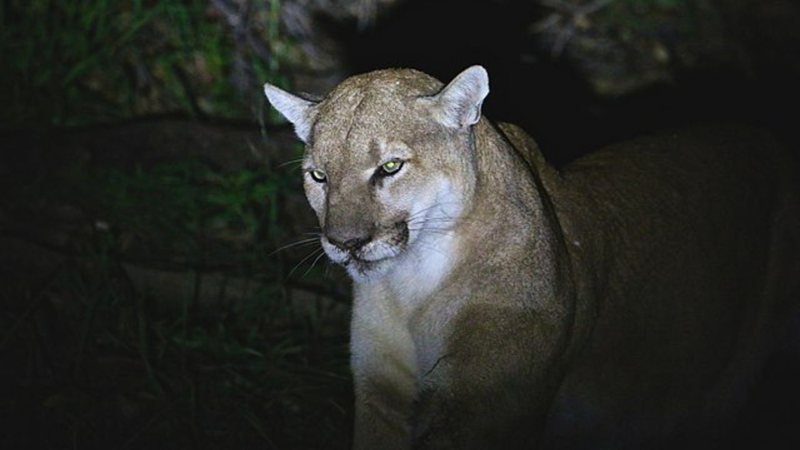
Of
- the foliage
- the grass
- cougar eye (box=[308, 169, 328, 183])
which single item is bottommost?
the grass

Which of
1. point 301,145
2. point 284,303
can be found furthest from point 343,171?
point 301,145

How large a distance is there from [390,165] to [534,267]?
2.21 ft

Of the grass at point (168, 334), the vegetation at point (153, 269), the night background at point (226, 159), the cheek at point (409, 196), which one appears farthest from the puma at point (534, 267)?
the vegetation at point (153, 269)

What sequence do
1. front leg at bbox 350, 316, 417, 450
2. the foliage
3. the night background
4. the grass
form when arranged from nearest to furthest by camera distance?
front leg at bbox 350, 316, 417, 450 < the grass < the night background < the foliage

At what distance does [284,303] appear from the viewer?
726 cm

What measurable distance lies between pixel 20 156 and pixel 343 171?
387cm

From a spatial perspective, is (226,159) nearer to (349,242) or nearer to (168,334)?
(168,334)

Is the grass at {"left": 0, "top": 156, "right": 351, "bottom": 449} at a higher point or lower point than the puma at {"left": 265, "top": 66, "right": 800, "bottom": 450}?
lower

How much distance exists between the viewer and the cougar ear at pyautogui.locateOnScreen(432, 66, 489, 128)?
4.84m

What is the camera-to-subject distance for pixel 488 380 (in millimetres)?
4906

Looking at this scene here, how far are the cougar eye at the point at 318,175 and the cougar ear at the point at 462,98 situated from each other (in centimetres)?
46

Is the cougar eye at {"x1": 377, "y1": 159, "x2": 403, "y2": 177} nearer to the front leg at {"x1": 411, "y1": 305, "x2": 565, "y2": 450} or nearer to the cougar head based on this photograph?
the cougar head

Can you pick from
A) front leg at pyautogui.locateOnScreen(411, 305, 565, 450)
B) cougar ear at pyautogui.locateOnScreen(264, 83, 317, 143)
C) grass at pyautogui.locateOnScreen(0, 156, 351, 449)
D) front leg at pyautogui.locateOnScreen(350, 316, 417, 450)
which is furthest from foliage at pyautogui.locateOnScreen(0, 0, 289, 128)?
front leg at pyautogui.locateOnScreen(411, 305, 565, 450)

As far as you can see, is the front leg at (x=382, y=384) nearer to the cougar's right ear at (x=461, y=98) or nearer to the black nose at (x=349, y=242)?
the black nose at (x=349, y=242)
